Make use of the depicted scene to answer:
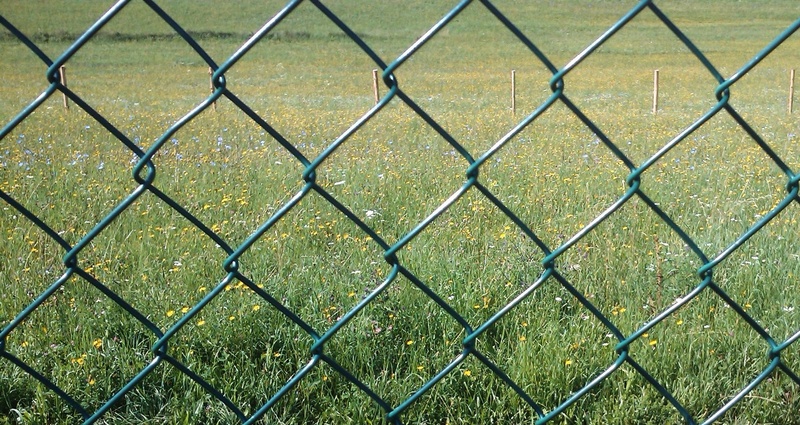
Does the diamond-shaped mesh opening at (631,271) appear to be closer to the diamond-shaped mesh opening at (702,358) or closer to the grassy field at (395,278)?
the grassy field at (395,278)

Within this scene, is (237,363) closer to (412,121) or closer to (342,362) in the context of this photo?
(342,362)

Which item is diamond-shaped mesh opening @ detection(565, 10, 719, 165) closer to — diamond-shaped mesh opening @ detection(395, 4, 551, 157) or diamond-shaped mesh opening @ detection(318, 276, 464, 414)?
diamond-shaped mesh opening @ detection(395, 4, 551, 157)

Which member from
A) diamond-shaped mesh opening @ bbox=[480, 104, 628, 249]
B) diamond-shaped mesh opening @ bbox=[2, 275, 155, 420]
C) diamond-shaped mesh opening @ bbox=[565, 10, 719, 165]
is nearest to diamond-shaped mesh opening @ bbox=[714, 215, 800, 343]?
diamond-shaped mesh opening @ bbox=[480, 104, 628, 249]

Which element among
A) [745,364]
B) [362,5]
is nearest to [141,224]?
[745,364]

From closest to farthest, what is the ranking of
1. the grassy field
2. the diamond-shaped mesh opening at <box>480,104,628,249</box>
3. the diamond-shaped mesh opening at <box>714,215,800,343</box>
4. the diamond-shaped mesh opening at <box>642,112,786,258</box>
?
the grassy field, the diamond-shaped mesh opening at <box>714,215,800,343</box>, the diamond-shaped mesh opening at <box>642,112,786,258</box>, the diamond-shaped mesh opening at <box>480,104,628,249</box>

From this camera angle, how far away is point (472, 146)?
8.11m

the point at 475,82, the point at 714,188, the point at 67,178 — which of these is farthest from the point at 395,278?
the point at 475,82

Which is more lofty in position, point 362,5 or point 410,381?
point 362,5

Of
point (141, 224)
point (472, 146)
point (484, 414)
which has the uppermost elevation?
point (472, 146)

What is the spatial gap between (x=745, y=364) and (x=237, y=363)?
4.75 ft

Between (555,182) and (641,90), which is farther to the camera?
(641,90)

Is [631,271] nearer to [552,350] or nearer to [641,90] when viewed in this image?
[552,350]

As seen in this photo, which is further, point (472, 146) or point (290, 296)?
point (472, 146)

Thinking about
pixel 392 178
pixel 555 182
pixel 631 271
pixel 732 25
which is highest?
pixel 732 25
